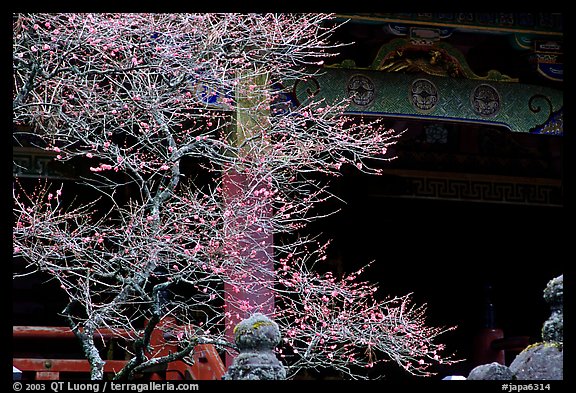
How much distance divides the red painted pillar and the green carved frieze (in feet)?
5.69

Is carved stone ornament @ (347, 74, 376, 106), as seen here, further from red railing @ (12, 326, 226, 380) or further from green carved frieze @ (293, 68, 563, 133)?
red railing @ (12, 326, 226, 380)

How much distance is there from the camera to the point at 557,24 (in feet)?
41.1

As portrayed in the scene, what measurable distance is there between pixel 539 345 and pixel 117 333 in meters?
4.64

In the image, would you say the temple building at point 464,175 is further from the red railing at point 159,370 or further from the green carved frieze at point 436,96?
the red railing at point 159,370

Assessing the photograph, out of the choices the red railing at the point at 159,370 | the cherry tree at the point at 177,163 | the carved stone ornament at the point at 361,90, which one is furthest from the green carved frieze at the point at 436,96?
the red railing at the point at 159,370

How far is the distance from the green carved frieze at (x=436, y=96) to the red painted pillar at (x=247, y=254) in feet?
5.69

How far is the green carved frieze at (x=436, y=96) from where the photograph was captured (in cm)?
1230

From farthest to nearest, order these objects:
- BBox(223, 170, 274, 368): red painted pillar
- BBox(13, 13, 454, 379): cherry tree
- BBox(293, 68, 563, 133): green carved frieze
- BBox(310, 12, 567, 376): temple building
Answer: BBox(310, 12, 567, 376): temple building < BBox(293, 68, 563, 133): green carved frieze < BBox(223, 170, 274, 368): red painted pillar < BBox(13, 13, 454, 379): cherry tree

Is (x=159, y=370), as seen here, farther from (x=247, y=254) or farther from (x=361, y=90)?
(x=361, y=90)

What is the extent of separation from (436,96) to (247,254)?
120 inches

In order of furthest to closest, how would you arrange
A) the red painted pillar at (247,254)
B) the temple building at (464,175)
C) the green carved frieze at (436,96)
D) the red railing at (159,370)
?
the temple building at (464,175) < the green carved frieze at (436,96) < the red railing at (159,370) < the red painted pillar at (247,254)

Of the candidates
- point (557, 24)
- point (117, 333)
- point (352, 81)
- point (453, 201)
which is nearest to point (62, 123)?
point (117, 333)

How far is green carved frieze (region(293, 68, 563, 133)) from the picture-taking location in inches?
484

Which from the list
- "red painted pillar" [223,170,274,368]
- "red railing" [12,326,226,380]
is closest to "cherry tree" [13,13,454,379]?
"red painted pillar" [223,170,274,368]
